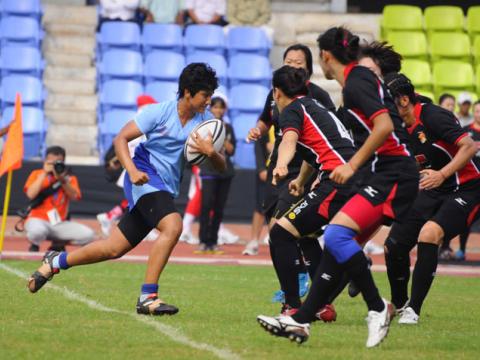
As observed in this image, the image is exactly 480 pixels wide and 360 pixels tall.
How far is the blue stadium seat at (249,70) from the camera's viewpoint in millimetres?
21391

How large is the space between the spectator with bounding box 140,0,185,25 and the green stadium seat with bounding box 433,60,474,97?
193 inches

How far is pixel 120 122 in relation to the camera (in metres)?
20.0

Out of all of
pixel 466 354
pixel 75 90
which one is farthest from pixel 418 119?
pixel 75 90

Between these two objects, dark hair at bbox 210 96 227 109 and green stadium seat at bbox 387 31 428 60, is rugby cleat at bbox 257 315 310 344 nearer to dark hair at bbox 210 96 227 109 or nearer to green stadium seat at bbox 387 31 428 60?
dark hair at bbox 210 96 227 109

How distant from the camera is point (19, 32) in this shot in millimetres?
21422

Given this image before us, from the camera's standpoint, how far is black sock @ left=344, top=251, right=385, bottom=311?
7.00 metres

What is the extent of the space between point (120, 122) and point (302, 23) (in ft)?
16.0

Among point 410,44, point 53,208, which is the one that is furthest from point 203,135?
point 410,44

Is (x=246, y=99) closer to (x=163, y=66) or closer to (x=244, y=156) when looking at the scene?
(x=163, y=66)

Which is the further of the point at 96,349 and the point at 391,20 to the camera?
the point at 391,20

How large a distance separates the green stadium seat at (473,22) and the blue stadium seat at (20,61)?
831 cm

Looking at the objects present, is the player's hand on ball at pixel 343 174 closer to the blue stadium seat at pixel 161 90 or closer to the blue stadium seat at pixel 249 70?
the blue stadium seat at pixel 161 90

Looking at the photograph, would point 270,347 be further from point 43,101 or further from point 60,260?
point 43,101

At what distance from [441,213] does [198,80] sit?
6.74 feet
